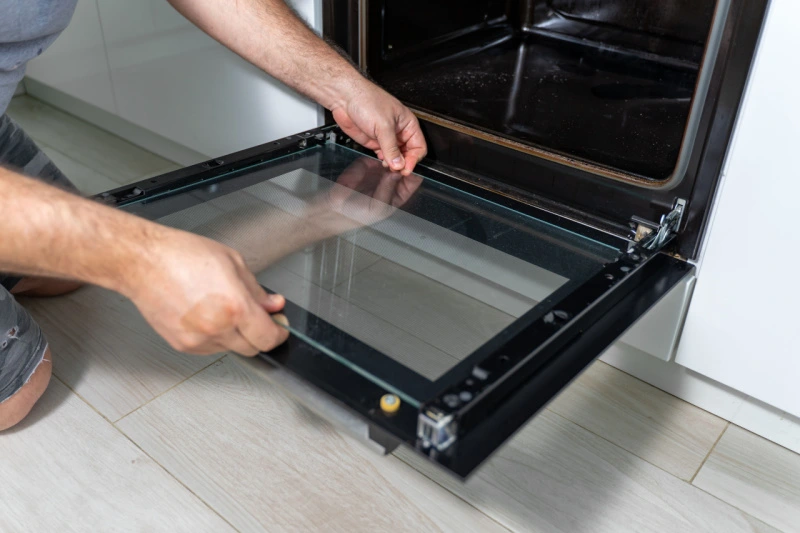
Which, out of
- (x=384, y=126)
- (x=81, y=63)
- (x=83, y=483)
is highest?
(x=384, y=126)

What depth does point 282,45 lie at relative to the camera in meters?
0.90

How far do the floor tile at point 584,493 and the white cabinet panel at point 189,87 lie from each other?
0.53 meters

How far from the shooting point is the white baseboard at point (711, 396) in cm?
84

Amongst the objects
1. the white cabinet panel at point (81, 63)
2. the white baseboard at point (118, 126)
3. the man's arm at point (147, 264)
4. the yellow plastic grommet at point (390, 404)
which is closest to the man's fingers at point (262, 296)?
the man's arm at point (147, 264)

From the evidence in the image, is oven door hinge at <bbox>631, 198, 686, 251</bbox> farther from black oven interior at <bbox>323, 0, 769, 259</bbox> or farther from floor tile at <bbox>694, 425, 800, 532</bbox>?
floor tile at <bbox>694, 425, 800, 532</bbox>

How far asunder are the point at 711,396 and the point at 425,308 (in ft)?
1.56

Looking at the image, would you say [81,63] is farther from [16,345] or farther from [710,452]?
[710,452]

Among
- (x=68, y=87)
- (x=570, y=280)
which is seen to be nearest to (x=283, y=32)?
(x=570, y=280)

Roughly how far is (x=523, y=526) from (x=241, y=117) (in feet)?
2.43

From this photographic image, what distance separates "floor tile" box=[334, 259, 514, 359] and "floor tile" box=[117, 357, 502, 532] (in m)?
0.26

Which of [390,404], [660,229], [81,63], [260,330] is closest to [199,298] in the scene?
[260,330]

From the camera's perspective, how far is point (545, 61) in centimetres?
109

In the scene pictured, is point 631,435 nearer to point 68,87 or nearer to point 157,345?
point 157,345

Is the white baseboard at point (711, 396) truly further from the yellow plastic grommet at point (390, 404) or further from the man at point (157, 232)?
the yellow plastic grommet at point (390, 404)
